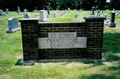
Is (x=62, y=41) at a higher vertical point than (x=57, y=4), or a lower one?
lower

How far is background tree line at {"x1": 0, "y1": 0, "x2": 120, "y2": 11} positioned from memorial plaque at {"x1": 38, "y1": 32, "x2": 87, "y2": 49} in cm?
4093

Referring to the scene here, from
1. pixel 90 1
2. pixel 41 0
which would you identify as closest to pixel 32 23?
pixel 41 0

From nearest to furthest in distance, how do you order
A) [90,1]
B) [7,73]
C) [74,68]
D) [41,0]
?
[7,73]
[74,68]
[41,0]
[90,1]

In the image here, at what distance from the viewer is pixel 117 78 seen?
4180mm

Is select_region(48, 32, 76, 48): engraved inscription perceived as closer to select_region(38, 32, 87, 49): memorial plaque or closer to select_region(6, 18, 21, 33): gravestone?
select_region(38, 32, 87, 49): memorial plaque

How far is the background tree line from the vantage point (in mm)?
44906

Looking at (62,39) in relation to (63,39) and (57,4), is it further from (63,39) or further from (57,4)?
(57,4)

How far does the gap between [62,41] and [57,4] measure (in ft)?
181

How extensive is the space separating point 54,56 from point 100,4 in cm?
4819

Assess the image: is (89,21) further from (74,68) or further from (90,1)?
(90,1)

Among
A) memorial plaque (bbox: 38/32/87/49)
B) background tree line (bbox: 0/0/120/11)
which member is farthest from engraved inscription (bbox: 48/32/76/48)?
background tree line (bbox: 0/0/120/11)

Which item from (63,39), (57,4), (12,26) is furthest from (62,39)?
(57,4)

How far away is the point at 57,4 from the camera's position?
194 feet

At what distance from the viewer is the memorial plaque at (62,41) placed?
5672 mm
